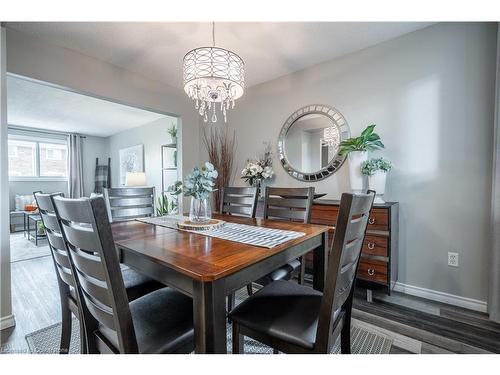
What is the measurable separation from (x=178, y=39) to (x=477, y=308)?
347 cm

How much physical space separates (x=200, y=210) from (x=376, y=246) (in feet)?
4.94

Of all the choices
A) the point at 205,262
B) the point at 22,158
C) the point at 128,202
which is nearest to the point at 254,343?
the point at 205,262

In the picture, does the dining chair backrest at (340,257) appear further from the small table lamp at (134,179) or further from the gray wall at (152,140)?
the gray wall at (152,140)

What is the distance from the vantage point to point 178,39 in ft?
7.47

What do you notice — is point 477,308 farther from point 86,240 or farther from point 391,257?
Result: point 86,240

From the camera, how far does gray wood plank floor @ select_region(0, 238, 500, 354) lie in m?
1.54

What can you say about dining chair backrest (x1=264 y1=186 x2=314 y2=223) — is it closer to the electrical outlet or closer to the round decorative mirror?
the round decorative mirror

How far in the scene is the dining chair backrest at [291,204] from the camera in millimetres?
1860

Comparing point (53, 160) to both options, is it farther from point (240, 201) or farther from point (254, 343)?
point (254, 343)

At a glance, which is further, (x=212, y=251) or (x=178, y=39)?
(x=178, y=39)

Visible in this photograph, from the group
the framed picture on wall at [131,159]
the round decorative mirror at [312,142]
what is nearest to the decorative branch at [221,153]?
the round decorative mirror at [312,142]
